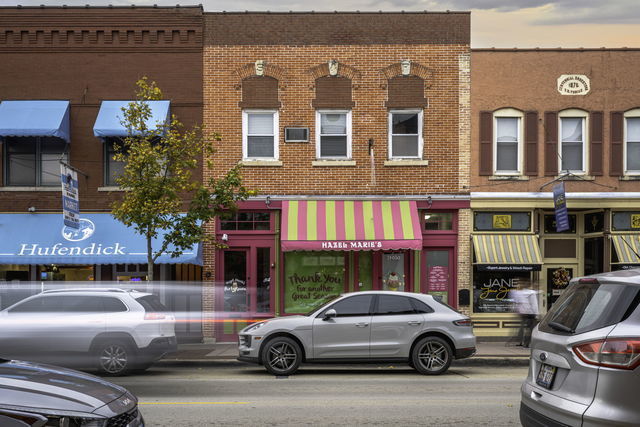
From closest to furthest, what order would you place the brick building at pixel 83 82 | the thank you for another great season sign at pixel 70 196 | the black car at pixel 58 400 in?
1. the black car at pixel 58 400
2. the thank you for another great season sign at pixel 70 196
3. the brick building at pixel 83 82

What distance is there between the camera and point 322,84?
63.6 ft

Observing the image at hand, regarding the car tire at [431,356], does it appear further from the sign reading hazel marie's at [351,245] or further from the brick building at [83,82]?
the brick building at [83,82]

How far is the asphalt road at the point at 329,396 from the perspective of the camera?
8648mm

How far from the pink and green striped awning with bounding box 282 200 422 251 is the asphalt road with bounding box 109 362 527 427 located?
4459 millimetres

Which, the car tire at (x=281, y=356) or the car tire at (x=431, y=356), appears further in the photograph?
the car tire at (x=431, y=356)

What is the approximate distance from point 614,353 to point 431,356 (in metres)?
8.20

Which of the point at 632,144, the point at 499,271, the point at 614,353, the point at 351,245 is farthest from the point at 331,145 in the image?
the point at 614,353

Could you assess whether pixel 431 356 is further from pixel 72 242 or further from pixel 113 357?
pixel 72 242

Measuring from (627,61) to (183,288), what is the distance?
533 inches

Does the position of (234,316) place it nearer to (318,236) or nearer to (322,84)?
(318,236)

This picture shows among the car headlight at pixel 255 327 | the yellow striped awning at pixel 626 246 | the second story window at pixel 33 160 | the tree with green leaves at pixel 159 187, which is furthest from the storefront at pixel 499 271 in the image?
the second story window at pixel 33 160

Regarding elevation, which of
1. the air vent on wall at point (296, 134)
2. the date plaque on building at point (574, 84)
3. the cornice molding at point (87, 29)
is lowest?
the air vent on wall at point (296, 134)

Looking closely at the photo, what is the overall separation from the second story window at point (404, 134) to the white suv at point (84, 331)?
9028 mm

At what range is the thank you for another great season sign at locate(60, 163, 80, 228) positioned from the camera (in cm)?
1673
